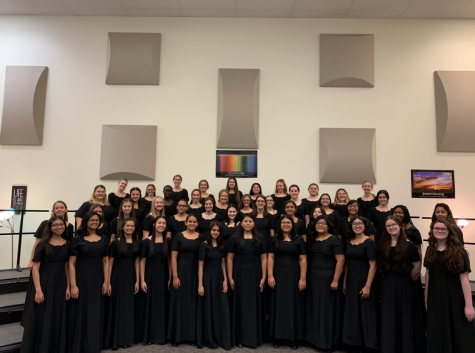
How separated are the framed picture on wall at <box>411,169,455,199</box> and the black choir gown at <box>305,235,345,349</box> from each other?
350 centimetres

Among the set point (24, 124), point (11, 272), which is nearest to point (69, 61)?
point (24, 124)

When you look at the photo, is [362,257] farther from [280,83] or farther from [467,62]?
[467,62]

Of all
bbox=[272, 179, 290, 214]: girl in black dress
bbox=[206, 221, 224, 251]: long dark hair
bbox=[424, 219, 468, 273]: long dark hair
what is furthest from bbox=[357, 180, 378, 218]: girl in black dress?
bbox=[206, 221, 224, 251]: long dark hair

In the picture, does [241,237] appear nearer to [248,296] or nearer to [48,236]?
[248,296]

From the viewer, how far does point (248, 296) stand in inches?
165

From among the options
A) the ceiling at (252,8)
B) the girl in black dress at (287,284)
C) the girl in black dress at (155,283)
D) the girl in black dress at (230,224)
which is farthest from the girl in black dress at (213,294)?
the ceiling at (252,8)

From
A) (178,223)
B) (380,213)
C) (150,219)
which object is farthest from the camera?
(380,213)

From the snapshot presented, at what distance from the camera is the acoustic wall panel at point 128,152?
6703 millimetres

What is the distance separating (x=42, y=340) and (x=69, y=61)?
5.61 meters

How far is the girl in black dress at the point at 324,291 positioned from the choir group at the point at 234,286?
0.04 ft

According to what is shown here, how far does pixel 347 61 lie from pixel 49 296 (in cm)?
648

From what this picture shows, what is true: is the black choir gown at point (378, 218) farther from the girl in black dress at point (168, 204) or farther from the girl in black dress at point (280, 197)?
the girl in black dress at point (168, 204)

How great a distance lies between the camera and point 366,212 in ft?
18.0

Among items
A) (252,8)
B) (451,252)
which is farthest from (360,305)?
(252,8)
